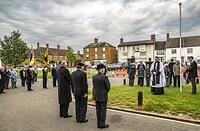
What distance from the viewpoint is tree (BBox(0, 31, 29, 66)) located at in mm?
73250

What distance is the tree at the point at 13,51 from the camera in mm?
73250

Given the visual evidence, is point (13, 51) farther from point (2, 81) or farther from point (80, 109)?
point (80, 109)

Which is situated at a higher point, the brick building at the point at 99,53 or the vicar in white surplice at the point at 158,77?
the brick building at the point at 99,53

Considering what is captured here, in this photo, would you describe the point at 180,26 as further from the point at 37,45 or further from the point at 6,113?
the point at 37,45

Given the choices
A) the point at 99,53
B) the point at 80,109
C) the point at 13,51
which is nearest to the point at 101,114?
the point at 80,109

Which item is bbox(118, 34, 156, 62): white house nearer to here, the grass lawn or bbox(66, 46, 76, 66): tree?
bbox(66, 46, 76, 66): tree

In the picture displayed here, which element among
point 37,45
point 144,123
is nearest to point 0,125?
point 144,123

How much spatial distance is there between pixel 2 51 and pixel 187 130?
238 ft

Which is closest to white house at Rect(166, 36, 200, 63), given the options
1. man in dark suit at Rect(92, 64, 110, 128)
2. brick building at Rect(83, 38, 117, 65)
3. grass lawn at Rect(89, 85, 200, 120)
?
brick building at Rect(83, 38, 117, 65)

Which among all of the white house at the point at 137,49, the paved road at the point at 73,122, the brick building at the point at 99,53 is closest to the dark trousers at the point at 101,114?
the paved road at the point at 73,122

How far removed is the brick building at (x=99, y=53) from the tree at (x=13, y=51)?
3120 centimetres

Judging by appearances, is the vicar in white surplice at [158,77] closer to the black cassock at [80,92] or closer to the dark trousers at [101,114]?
the black cassock at [80,92]

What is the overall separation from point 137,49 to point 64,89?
3155 inches

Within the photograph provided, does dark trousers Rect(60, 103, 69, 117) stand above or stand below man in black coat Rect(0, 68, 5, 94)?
below
